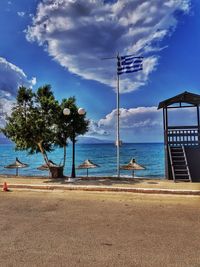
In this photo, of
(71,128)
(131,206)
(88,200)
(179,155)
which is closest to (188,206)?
Answer: (131,206)

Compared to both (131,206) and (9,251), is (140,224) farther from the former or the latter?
(9,251)

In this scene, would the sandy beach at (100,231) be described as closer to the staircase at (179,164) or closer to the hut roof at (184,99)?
the staircase at (179,164)

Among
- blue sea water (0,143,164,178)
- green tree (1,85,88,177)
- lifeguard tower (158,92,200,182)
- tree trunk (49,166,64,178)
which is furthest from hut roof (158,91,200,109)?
blue sea water (0,143,164,178)

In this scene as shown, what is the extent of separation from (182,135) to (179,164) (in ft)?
5.52

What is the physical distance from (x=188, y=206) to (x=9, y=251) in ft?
A: 17.3

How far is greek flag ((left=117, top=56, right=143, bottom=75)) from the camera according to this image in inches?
553

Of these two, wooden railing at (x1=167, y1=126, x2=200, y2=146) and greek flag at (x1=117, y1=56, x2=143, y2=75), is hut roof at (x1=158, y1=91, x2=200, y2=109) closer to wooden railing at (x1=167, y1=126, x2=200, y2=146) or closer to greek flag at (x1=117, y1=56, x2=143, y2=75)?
wooden railing at (x1=167, y1=126, x2=200, y2=146)

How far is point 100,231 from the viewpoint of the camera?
18.9ft

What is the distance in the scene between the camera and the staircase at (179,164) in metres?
13.1

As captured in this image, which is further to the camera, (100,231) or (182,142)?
(182,142)

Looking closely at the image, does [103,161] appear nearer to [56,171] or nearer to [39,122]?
[56,171]

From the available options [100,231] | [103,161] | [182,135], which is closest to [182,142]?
[182,135]

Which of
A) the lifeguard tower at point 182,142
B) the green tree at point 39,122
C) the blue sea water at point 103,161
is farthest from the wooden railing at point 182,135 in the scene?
the blue sea water at point 103,161

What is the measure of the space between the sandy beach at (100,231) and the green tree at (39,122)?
13.7ft
